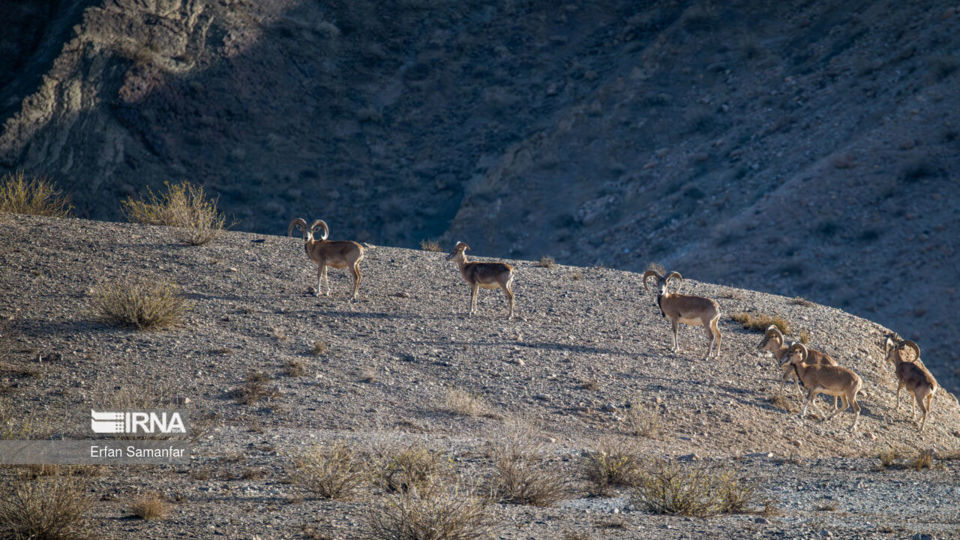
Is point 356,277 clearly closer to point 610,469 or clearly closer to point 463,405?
point 463,405

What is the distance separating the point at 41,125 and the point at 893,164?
4085 cm

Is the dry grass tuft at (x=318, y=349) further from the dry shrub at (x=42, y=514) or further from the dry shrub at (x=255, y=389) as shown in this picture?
the dry shrub at (x=42, y=514)

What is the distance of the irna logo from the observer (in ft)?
37.0

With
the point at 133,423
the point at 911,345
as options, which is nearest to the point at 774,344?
the point at 911,345

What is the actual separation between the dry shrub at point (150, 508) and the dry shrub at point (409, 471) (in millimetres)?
2290

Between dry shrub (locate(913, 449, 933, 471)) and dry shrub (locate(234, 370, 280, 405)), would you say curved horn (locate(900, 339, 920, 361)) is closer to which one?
dry shrub (locate(913, 449, 933, 471))

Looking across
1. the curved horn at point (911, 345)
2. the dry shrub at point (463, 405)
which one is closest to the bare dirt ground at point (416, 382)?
the dry shrub at point (463, 405)

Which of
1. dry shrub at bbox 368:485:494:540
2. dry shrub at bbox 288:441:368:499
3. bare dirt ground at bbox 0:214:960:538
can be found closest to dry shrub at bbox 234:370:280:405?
bare dirt ground at bbox 0:214:960:538

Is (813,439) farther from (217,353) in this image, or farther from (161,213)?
(161,213)

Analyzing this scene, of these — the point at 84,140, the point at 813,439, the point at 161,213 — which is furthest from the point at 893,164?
the point at 84,140

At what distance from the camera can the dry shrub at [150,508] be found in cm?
852

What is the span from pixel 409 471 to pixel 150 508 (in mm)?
2795

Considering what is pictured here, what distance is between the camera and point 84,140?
1795 inches

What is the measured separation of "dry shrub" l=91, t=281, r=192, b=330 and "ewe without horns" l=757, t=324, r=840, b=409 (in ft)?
36.2
